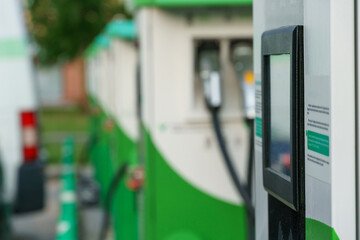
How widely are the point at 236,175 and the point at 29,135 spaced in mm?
2679

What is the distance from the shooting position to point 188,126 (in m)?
4.58

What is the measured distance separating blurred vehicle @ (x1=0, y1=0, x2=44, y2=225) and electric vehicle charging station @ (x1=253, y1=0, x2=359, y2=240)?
4179 millimetres

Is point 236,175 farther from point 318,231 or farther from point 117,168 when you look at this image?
point 117,168

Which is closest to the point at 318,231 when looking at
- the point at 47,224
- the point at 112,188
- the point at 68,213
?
the point at 68,213

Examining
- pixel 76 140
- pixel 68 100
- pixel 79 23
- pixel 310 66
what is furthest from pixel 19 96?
pixel 68 100

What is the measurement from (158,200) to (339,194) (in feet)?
8.75

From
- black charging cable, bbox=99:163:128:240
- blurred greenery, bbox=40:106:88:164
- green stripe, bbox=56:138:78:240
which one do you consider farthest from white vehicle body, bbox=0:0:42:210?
blurred greenery, bbox=40:106:88:164

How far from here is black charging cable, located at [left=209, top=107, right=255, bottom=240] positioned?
4.10m

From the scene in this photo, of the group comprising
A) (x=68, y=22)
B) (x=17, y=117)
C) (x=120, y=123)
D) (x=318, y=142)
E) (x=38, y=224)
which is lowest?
(x=38, y=224)

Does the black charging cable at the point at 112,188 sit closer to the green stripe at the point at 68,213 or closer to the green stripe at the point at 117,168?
the green stripe at the point at 117,168

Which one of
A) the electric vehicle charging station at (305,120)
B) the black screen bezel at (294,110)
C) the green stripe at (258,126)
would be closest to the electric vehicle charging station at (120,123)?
the green stripe at (258,126)

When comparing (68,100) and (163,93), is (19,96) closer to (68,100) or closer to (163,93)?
(163,93)

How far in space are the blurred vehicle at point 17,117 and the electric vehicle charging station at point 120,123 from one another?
0.71 m

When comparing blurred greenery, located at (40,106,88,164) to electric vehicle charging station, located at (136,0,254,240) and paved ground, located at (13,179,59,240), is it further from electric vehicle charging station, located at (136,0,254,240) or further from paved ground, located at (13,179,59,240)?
electric vehicle charging station, located at (136,0,254,240)
